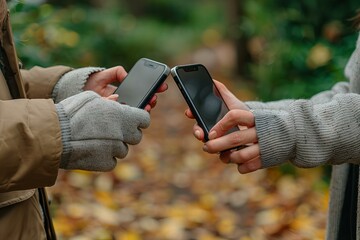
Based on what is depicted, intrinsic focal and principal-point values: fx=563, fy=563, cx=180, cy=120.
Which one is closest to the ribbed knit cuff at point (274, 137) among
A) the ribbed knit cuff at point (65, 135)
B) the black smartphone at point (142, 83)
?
the black smartphone at point (142, 83)

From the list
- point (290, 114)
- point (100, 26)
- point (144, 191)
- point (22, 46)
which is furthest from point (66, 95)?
point (100, 26)

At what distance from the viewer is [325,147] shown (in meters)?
1.97

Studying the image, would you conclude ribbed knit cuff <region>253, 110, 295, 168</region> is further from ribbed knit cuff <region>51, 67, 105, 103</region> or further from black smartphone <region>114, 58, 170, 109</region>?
ribbed knit cuff <region>51, 67, 105, 103</region>

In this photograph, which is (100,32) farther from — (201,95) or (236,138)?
(236,138)

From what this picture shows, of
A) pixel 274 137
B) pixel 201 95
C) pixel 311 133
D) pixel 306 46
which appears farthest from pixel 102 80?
pixel 306 46

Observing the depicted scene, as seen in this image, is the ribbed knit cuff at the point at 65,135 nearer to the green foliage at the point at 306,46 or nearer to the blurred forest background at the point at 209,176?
the blurred forest background at the point at 209,176

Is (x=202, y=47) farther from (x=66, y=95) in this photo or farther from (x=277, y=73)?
(x=66, y=95)

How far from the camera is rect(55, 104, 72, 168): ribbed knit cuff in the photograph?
1.75 m

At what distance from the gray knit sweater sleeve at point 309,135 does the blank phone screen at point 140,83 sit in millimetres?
440

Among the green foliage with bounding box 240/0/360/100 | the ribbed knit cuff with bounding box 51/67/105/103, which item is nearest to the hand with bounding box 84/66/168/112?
the ribbed knit cuff with bounding box 51/67/105/103

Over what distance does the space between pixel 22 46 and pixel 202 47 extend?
13.0 metres

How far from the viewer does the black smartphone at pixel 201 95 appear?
7.03 feet

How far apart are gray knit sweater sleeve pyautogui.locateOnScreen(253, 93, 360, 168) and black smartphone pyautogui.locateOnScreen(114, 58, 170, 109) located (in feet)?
1.40

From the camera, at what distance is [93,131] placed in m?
1.79
